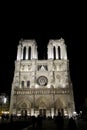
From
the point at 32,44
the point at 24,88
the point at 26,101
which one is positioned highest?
the point at 32,44

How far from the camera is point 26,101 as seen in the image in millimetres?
48000

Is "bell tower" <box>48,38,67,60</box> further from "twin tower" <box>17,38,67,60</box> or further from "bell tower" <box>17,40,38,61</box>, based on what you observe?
"bell tower" <box>17,40,38,61</box>

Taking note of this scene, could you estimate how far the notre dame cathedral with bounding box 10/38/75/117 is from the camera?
47.2 metres

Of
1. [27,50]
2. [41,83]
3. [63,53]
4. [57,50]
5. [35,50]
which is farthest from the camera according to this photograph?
[27,50]

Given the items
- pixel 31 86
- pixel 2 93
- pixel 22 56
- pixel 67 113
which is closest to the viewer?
pixel 67 113

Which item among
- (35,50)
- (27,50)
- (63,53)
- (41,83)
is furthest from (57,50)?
(41,83)

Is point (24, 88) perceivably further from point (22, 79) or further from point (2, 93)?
point (2, 93)

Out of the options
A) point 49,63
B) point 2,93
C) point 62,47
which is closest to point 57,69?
point 49,63

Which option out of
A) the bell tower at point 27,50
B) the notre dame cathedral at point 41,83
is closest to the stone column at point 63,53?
the notre dame cathedral at point 41,83

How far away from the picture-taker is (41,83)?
51.1 meters

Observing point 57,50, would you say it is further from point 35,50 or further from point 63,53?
point 35,50

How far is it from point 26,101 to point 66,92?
1105 cm

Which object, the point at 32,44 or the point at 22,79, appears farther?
the point at 32,44

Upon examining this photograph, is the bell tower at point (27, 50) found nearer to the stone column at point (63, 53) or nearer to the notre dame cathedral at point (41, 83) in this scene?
A: the notre dame cathedral at point (41, 83)
